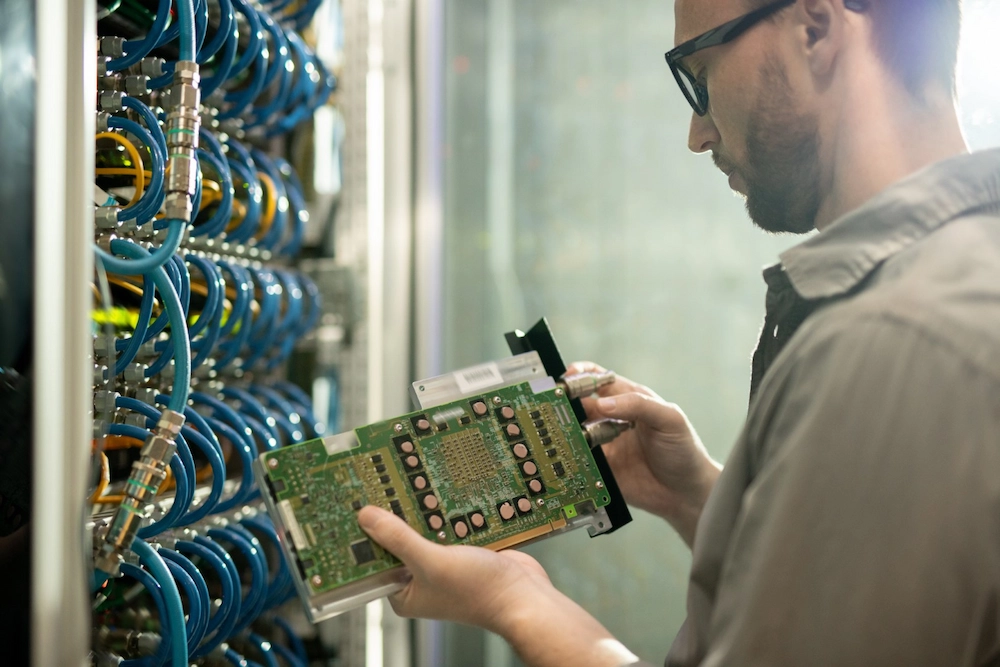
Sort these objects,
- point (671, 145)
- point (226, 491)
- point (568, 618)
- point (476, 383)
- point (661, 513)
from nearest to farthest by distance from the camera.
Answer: point (568, 618), point (476, 383), point (661, 513), point (226, 491), point (671, 145)

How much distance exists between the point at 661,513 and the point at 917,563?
2.36ft

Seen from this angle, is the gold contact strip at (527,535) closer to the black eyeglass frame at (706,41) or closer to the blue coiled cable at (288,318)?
the black eyeglass frame at (706,41)

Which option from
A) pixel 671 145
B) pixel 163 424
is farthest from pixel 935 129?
pixel 671 145

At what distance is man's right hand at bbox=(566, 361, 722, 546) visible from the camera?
128cm

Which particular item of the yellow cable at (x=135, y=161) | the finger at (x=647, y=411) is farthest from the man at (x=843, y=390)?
the yellow cable at (x=135, y=161)

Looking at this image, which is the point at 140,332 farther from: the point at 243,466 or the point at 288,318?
the point at 288,318

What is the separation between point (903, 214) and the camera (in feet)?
2.52

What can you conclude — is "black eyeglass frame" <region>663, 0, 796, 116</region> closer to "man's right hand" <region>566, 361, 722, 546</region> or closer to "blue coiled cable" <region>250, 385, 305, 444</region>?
"man's right hand" <region>566, 361, 722, 546</region>

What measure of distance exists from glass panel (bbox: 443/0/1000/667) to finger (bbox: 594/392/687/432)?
0.75m

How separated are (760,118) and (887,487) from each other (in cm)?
50

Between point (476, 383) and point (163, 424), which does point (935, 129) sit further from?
point (163, 424)

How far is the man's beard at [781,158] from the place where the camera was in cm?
93

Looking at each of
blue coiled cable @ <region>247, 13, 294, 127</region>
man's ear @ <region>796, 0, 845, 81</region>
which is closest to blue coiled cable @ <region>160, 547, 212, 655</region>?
blue coiled cable @ <region>247, 13, 294, 127</region>

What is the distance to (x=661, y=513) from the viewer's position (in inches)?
52.8
